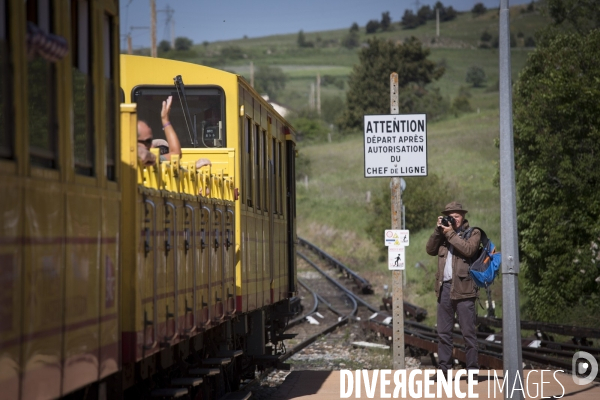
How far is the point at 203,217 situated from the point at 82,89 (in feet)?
10.9

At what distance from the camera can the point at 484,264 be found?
432 inches

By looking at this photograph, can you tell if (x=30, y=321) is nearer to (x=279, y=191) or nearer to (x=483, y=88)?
(x=279, y=191)

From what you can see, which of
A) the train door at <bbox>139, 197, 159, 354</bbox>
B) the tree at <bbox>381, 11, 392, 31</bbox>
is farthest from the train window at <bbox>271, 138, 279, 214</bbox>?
the tree at <bbox>381, 11, 392, 31</bbox>

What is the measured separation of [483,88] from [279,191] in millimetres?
120132

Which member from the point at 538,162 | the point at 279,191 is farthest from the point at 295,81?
the point at 279,191

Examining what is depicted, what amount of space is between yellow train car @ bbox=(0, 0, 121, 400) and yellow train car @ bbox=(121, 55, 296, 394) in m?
0.52

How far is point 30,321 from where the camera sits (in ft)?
13.8

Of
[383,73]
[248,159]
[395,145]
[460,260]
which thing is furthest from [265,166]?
[383,73]

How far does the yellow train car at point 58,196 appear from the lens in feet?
13.4

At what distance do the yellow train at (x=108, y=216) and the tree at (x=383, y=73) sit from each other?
7937cm

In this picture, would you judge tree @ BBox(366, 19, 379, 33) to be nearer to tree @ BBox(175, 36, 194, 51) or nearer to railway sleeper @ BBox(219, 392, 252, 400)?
tree @ BBox(175, 36, 194, 51)

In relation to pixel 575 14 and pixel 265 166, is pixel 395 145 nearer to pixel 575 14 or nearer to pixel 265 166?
pixel 265 166

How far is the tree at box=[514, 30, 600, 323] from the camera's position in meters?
23.0

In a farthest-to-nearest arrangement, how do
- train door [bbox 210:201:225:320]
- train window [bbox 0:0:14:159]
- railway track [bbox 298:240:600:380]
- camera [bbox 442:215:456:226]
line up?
railway track [bbox 298:240:600:380] → camera [bbox 442:215:456:226] → train door [bbox 210:201:225:320] → train window [bbox 0:0:14:159]
